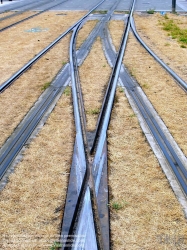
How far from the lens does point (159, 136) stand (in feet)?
22.1

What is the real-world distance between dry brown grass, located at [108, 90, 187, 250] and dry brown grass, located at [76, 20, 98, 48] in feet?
26.2

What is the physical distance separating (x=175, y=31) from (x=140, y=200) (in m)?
12.8

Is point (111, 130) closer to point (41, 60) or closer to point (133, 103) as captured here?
point (133, 103)

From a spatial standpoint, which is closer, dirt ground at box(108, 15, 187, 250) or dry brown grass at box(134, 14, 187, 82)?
dirt ground at box(108, 15, 187, 250)

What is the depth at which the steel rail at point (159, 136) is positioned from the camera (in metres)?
5.61

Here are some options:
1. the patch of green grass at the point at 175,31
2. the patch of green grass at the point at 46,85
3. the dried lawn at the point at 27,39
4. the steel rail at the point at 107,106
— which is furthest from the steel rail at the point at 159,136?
the patch of green grass at the point at 175,31

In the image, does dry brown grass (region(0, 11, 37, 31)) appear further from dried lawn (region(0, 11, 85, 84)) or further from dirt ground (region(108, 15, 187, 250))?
dirt ground (region(108, 15, 187, 250))

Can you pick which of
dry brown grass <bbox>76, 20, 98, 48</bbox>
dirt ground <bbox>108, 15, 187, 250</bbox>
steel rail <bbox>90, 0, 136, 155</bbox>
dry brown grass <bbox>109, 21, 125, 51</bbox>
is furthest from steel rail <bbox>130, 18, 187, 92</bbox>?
dry brown grass <bbox>76, 20, 98, 48</bbox>

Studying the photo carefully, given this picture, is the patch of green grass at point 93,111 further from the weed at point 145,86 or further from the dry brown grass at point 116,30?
the dry brown grass at point 116,30

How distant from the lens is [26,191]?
5258 mm

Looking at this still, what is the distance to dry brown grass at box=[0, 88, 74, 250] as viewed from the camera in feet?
14.8

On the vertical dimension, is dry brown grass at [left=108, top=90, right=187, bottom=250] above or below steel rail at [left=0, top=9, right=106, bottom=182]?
below

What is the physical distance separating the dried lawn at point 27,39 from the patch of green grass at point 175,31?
421cm

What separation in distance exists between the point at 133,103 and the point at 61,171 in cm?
302
